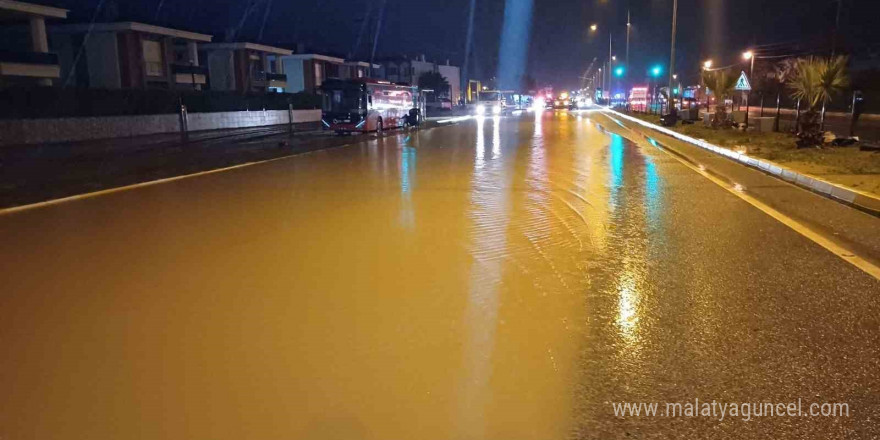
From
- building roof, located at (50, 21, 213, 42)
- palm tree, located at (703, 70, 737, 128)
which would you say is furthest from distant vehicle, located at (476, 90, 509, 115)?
palm tree, located at (703, 70, 737, 128)

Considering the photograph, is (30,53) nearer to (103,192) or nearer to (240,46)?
(240,46)

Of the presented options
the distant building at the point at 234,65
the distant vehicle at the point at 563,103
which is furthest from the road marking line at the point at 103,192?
the distant vehicle at the point at 563,103

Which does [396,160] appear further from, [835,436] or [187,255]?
[835,436]

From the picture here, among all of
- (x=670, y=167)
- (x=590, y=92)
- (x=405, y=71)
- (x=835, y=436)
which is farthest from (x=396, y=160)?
(x=590, y=92)

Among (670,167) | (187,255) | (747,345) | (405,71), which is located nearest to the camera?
(747,345)

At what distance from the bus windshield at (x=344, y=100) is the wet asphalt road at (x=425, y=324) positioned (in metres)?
25.5

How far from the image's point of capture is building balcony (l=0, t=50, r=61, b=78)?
37.9 metres

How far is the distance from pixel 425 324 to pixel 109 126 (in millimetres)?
34408

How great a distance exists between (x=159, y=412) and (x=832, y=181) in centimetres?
1373

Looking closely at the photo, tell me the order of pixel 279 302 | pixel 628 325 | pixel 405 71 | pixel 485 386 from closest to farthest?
pixel 485 386 → pixel 628 325 → pixel 279 302 → pixel 405 71

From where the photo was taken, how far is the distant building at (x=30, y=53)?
1487 inches

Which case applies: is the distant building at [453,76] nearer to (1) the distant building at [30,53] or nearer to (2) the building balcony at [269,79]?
(2) the building balcony at [269,79]

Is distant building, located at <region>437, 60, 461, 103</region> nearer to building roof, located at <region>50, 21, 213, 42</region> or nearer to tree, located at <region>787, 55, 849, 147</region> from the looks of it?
building roof, located at <region>50, 21, 213, 42</region>

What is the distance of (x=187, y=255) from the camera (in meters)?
8.49
